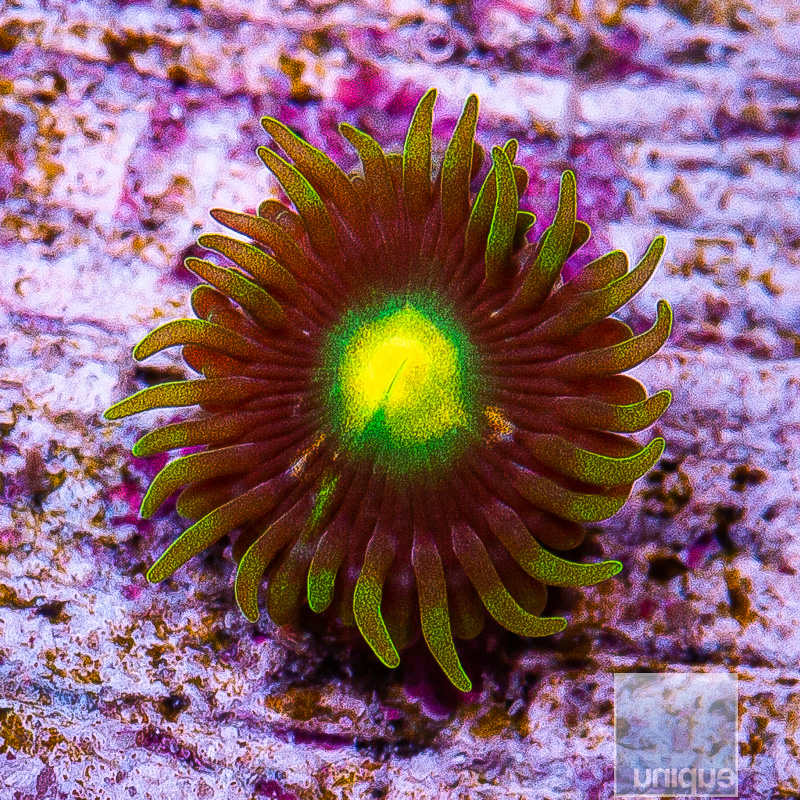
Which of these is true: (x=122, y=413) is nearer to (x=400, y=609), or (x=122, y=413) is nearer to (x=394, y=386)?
(x=394, y=386)

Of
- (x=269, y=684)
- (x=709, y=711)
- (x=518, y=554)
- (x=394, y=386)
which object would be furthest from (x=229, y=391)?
(x=709, y=711)
